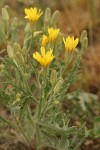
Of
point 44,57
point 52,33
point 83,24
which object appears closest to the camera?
point 44,57

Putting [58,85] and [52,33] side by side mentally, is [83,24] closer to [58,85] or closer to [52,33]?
[52,33]

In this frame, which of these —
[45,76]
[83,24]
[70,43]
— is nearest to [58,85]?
Result: [45,76]

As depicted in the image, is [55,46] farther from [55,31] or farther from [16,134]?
[16,134]

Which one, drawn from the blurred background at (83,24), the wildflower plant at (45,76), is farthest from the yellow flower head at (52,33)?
the blurred background at (83,24)

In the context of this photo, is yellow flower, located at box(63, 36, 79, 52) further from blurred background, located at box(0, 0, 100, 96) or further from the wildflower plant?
blurred background, located at box(0, 0, 100, 96)

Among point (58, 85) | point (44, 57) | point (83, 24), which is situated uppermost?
point (83, 24)

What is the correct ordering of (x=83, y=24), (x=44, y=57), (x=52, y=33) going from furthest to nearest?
(x=83, y=24) < (x=52, y=33) < (x=44, y=57)

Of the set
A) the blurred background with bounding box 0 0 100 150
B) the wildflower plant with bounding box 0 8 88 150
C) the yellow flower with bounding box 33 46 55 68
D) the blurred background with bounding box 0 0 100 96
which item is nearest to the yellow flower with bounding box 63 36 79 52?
the wildflower plant with bounding box 0 8 88 150

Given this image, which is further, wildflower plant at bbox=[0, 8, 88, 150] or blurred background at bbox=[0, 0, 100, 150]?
blurred background at bbox=[0, 0, 100, 150]

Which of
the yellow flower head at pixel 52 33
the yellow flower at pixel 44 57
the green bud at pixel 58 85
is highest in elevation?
the yellow flower head at pixel 52 33

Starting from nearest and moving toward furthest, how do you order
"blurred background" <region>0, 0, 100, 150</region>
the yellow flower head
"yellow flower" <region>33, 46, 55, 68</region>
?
"yellow flower" <region>33, 46, 55, 68</region> < the yellow flower head < "blurred background" <region>0, 0, 100, 150</region>

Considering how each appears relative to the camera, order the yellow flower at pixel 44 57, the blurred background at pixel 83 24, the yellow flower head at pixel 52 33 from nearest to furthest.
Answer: the yellow flower at pixel 44 57, the yellow flower head at pixel 52 33, the blurred background at pixel 83 24

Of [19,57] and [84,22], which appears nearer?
[19,57]

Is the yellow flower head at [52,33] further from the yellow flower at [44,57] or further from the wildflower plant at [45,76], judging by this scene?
the yellow flower at [44,57]
